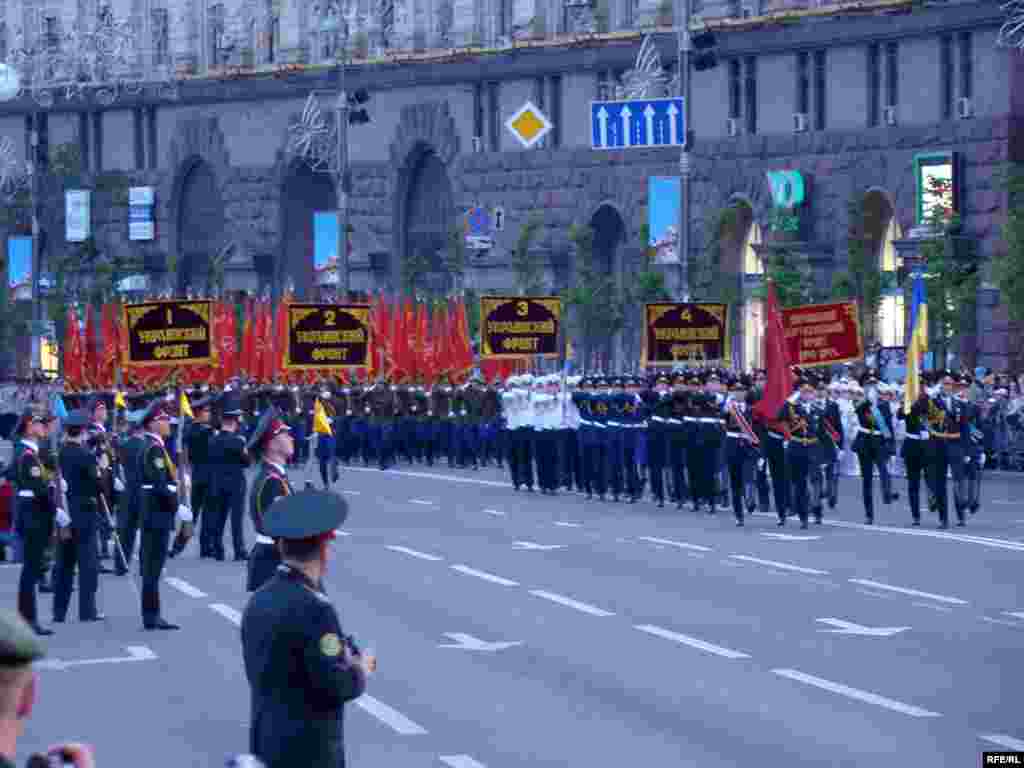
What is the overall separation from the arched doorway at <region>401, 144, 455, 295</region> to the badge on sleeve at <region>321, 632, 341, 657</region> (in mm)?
61832

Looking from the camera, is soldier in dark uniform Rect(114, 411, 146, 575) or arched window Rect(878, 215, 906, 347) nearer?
soldier in dark uniform Rect(114, 411, 146, 575)

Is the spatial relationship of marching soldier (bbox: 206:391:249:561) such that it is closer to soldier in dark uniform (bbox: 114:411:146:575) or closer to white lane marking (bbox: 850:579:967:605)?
soldier in dark uniform (bbox: 114:411:146:575)

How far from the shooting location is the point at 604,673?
1645cm

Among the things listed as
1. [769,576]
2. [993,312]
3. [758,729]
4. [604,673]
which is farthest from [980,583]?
[993,312]

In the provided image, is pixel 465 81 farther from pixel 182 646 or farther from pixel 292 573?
pixel 292 573

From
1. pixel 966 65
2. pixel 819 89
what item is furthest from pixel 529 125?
pixel 966 65

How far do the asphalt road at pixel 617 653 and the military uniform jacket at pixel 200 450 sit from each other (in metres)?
0.87

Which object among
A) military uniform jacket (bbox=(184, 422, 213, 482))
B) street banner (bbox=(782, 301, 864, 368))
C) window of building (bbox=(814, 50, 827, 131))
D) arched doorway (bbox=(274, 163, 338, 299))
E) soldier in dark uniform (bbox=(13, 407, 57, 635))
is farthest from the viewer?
arched doorway (bbox=(274, 163, 338, 299))

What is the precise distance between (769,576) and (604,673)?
7.10m

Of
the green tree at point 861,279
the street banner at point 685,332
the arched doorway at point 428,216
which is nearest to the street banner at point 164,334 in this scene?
the street banner at point 685,332

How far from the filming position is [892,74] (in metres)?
56.0

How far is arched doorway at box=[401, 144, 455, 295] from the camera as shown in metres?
71.4

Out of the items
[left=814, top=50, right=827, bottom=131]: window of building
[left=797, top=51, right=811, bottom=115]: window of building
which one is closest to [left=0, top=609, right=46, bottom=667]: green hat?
[left=814, top=50, right=827, bottom=131]: window of building

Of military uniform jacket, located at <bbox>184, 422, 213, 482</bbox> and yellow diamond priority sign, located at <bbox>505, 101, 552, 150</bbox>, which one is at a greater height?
yellow diamond priority sign, located at <bbox>505, 101, 552, 150</bbox>
